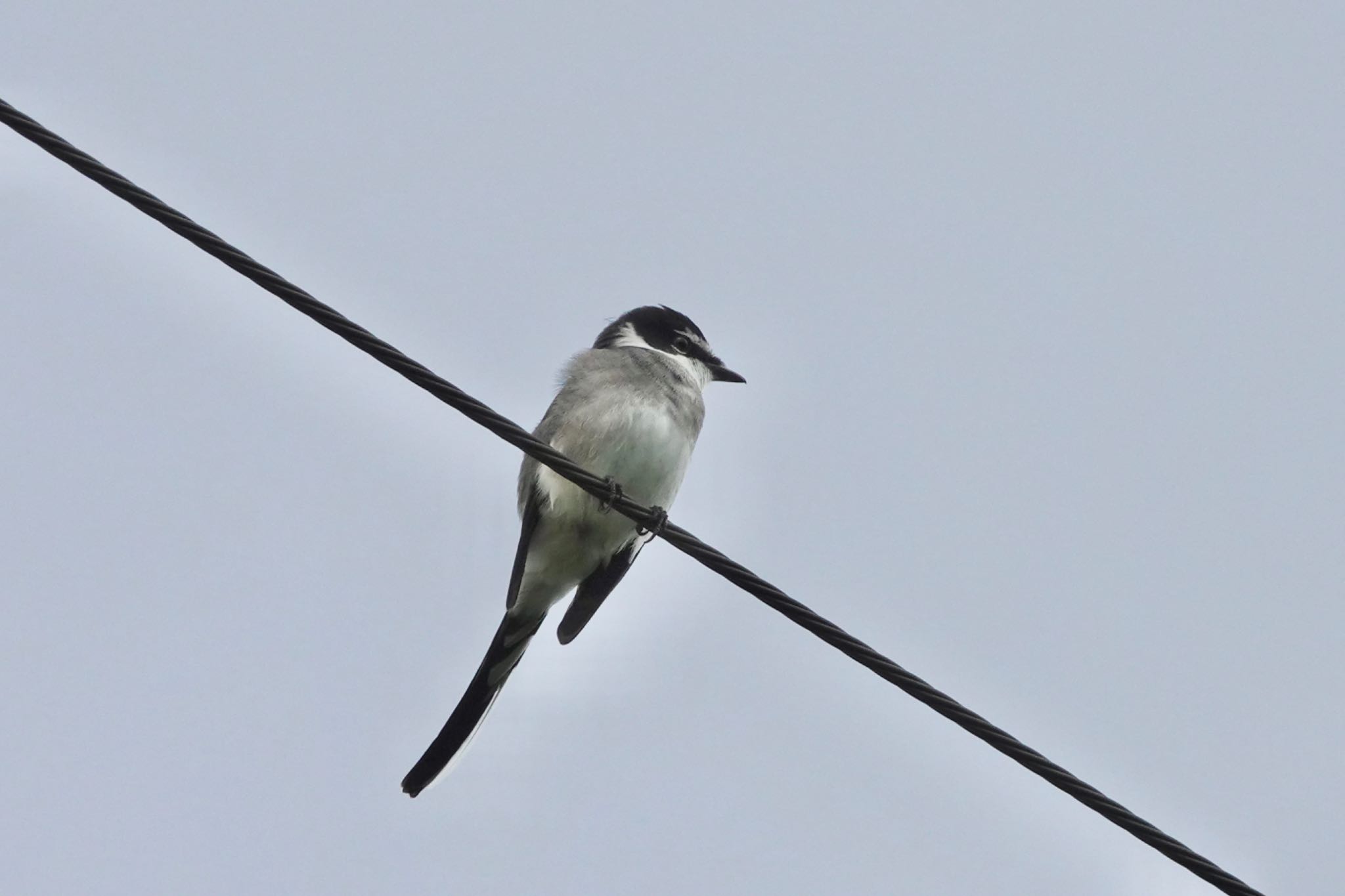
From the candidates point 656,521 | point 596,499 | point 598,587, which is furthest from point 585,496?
point 656,521

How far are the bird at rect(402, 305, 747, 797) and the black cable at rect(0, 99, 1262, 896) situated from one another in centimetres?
208

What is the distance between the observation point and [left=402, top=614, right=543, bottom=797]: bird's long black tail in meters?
7.14

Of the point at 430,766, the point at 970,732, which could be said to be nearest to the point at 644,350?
the point at 430,766

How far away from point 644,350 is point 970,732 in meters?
3.61

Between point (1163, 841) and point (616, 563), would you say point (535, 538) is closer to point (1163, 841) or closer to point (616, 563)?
point (616, 563)

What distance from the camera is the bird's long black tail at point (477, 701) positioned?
7.14m

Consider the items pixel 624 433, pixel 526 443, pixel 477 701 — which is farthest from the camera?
pixel 477 701

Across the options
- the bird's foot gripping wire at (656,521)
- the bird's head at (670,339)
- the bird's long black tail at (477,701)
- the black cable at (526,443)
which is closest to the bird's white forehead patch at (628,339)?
the bird's head at (670,339)

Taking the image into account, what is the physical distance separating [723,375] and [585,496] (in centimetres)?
135

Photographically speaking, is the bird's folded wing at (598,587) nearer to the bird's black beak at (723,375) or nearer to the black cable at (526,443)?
the bird's black beak at (723,375)

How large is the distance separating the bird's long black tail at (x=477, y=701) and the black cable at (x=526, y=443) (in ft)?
8.69

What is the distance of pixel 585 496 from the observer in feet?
23.0

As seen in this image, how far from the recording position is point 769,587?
4.72m

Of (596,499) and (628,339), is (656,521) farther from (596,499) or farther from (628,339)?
(628,339)
